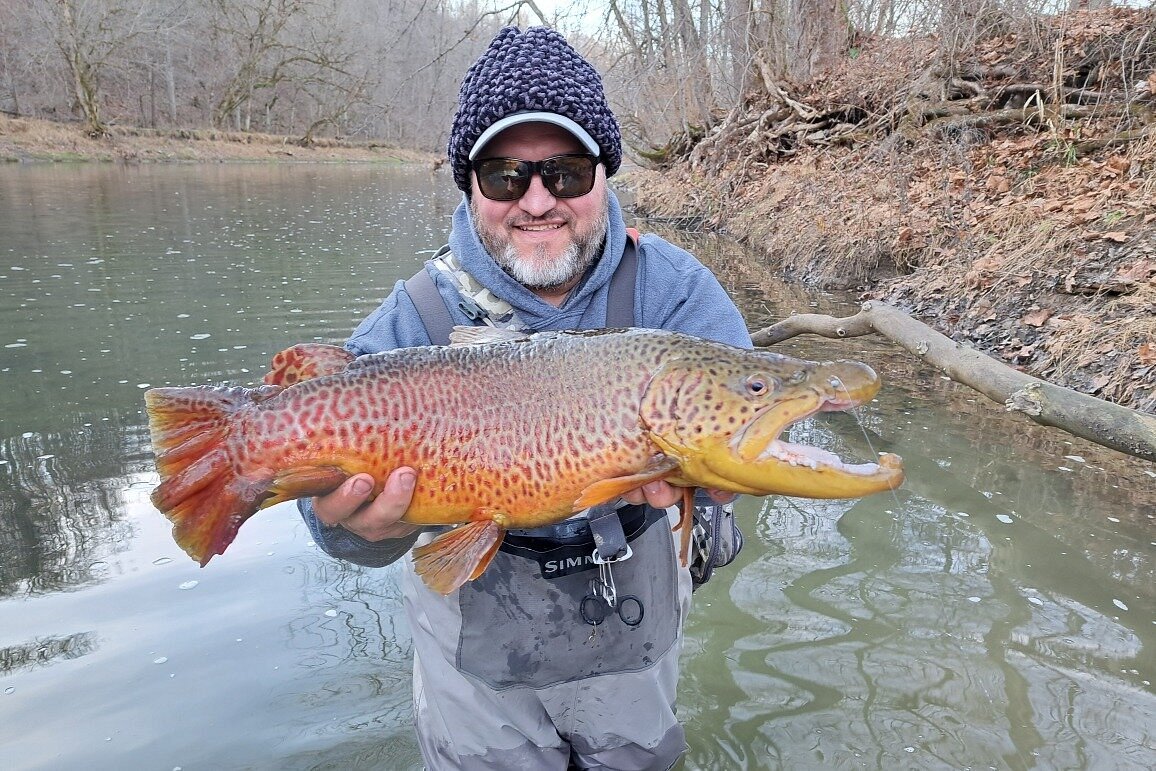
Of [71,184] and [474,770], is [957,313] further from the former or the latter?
[71,184]

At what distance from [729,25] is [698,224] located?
15.3 feet

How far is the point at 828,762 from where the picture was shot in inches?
116

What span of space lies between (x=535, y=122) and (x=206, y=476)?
4.59 ft

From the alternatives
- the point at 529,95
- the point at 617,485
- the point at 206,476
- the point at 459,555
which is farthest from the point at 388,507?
the point at 529,95

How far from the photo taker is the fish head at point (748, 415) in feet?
6.41

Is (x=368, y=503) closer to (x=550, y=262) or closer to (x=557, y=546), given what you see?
(x=557, y=546)

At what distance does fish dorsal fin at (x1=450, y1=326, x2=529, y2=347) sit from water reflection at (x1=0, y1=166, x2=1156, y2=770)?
1.74 metres

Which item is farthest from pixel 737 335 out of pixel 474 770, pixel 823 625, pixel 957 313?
pixel 957 313

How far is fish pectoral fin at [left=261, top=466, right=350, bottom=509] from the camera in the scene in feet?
6.63

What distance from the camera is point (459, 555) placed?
2.03m

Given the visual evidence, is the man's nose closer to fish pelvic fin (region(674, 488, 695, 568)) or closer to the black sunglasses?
the black sunglasses

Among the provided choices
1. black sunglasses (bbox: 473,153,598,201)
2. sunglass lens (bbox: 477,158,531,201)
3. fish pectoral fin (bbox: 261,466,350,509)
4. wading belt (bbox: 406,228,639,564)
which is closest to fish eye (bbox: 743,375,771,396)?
wading belt (bbox: 406,228,639,564)

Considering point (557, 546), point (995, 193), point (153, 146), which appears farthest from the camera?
point (153, 146)

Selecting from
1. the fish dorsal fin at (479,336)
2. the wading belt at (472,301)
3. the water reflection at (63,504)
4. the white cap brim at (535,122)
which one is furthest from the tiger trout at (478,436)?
the water reflection at (63,504)
